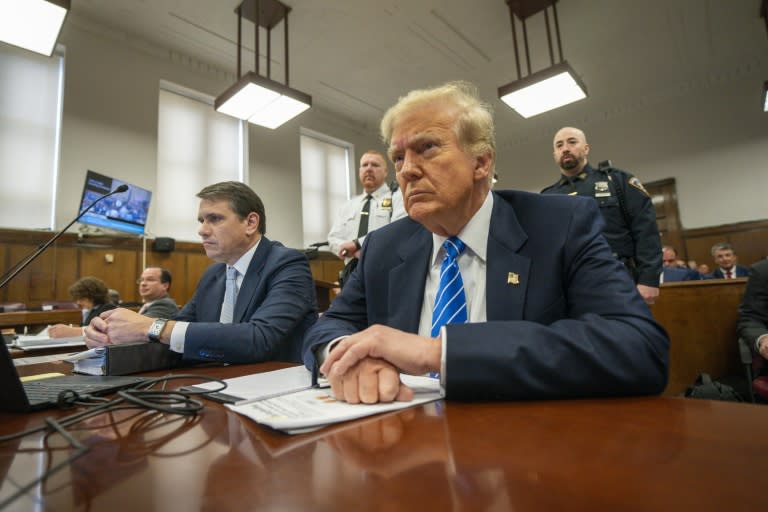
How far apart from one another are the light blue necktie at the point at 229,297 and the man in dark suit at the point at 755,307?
2.27m

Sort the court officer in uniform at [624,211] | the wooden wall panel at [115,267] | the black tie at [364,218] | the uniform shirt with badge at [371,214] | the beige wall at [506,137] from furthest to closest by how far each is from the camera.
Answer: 1. the beige wall at [506,137]
2. the wooden wall panel at [115,267]
3. the black tie at [364,218]
4. the uniform shirt with badge at [371,214]
5. the court officer in uniform at [624,211]

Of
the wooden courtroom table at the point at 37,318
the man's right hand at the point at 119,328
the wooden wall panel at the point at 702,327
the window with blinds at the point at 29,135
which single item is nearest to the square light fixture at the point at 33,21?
the window with blinds at the point at 29,135

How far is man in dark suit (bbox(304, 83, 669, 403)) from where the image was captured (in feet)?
2.02

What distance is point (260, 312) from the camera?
1354 mm

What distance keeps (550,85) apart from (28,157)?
18.2ft

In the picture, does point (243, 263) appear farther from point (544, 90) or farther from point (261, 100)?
point (544, 90)

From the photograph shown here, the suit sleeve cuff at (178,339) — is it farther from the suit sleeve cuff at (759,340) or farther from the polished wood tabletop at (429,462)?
the suit sleeve cuff at (759,340)

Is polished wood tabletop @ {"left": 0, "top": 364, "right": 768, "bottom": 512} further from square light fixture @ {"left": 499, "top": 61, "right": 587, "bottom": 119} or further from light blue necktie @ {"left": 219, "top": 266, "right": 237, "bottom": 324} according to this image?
square light fixture @ {"left": 499, "top": 61, "right": 587, "bottom": 119}

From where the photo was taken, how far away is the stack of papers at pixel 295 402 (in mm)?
494

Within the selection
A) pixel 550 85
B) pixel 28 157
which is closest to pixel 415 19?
pixel 550 85

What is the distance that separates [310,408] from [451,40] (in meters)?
5.53

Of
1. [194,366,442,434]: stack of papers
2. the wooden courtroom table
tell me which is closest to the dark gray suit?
[194,366,442,434]: stack of papers

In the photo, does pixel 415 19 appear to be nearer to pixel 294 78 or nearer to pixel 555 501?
pixel 294 78

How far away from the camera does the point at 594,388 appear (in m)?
0.62
